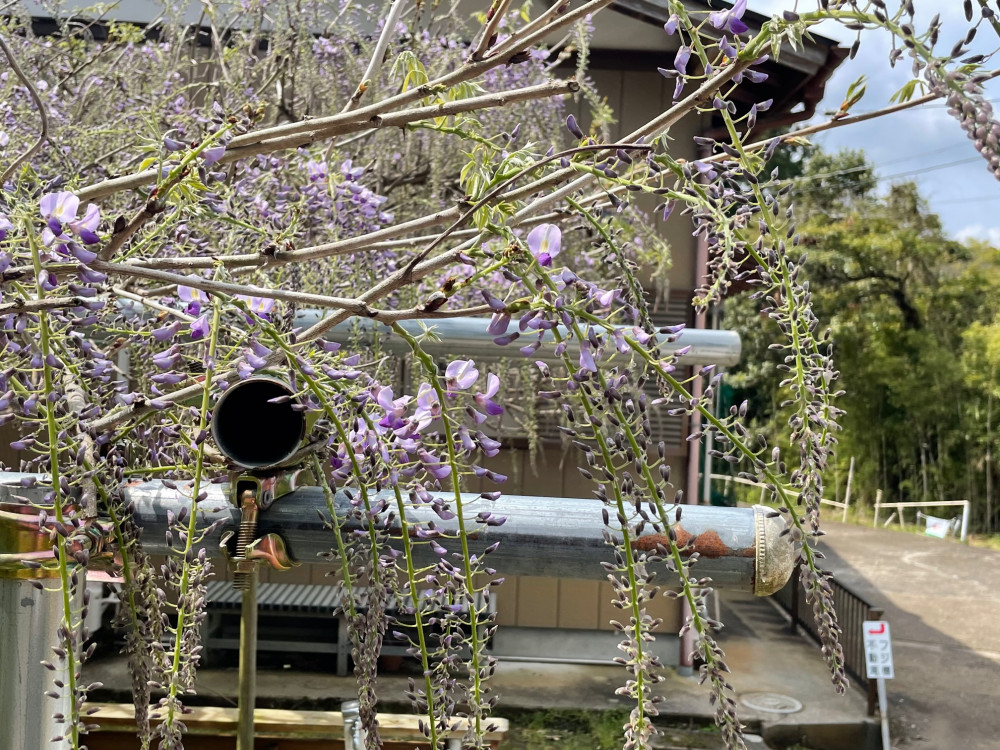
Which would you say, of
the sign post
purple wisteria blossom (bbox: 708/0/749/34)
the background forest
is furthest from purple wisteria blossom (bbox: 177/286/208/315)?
the background forest

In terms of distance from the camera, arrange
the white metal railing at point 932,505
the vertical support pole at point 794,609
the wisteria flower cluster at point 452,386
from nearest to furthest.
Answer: the wisteria flower cluster at point 452,386 < the vertical support pole at point 794,609 < the white metal railing at point 932,505

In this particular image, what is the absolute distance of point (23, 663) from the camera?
71 cm

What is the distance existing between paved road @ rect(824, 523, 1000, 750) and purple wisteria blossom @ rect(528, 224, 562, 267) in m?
6.05

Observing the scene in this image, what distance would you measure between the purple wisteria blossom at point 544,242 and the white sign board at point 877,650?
547 cm

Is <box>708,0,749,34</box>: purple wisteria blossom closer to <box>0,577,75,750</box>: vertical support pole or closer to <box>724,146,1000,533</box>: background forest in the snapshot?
<box>0,577,75,750</box>: vertical support pole

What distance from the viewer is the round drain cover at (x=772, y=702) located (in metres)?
5.58

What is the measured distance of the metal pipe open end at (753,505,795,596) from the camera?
2.23ft

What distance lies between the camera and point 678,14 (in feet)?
1.97

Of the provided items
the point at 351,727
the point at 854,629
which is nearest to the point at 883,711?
the point at 854,629

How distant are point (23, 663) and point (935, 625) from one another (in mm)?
9506

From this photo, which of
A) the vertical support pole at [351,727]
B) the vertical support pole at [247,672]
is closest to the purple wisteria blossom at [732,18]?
the vertical support pole at [247,672]

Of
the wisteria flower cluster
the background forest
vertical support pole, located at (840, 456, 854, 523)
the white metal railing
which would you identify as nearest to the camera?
the wisteria flower cluster

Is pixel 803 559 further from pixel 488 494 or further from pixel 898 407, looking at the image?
pixel 898 407

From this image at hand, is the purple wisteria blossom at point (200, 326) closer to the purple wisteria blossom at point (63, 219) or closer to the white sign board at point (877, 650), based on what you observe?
the purple wisteria blossom at point (63, 219)
